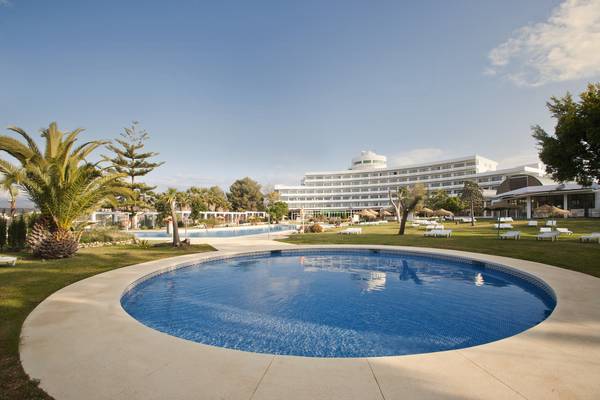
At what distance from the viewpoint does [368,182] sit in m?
90.5

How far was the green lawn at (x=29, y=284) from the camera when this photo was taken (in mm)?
2894

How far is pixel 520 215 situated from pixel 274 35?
153ft

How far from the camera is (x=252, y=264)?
12.3 m

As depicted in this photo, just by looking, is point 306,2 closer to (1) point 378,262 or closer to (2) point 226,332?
(1) point 378,262

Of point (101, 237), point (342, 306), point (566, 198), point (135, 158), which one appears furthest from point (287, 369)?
point (566, 198)

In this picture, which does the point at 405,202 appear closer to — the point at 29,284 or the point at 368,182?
the point at 29,284

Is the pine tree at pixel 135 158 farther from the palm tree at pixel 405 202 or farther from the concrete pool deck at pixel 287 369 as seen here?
the concrete pool deck at pixel 287 369

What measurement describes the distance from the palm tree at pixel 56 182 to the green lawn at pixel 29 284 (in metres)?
0.91

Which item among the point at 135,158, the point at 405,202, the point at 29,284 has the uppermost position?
the point at 135,158

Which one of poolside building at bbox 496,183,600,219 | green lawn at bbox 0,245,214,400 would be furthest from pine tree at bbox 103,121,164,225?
poolside building at bbox 496,183,600,219

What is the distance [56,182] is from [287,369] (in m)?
12.6

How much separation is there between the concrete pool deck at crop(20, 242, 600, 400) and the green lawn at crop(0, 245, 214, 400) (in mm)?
142

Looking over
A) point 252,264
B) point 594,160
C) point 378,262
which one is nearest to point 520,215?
point 594,160

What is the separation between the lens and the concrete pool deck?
2.73 metres
